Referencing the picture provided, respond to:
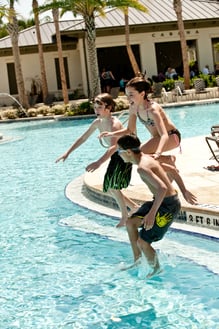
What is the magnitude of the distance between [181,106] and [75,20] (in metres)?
14.7

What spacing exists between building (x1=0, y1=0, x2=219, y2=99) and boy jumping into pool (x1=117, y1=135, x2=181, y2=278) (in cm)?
2906

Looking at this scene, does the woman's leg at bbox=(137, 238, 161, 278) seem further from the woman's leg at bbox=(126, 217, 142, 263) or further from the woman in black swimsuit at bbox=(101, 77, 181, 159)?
the woman in black swimsuit at bbox=(101, 77, 181, 159)

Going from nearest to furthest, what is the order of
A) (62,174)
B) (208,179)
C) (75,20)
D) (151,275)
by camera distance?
(151,275) < (208,179) < (62,174) < (75,20)

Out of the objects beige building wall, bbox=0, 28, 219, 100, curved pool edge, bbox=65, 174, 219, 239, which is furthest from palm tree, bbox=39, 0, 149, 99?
curved pool edge, bbox=65, 174, 219, 239

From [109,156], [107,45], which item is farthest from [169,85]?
[109,156]

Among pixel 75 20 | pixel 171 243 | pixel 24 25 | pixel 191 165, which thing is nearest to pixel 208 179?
pixel 191 165

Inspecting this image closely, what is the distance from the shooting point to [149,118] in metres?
5.93

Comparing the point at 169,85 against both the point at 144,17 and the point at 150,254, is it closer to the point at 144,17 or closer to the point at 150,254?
the point at 144,17

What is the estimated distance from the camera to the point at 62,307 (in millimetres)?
4816

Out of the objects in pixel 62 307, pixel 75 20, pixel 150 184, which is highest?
pixel 75 20

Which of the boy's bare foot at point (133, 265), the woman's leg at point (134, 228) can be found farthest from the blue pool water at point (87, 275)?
the woman's leg at point (134, 228)

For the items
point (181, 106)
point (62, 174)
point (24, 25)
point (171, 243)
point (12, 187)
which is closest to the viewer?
point (171, 243)

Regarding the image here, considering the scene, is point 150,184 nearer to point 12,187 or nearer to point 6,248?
point 6,248

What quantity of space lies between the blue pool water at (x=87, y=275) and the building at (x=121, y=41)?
84.5 ft
